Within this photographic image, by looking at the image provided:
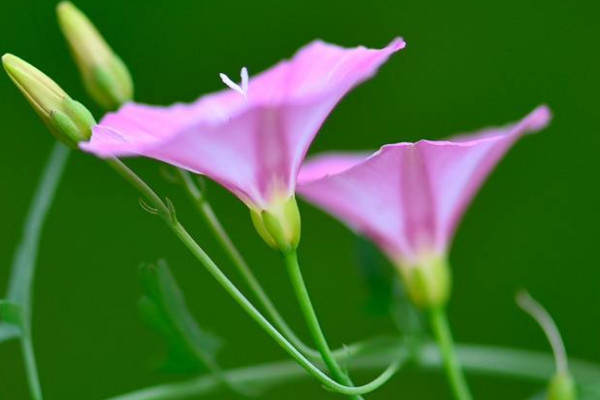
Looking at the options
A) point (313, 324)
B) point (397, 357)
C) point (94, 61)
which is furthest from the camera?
point (397, 357)

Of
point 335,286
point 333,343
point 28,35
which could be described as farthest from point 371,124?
point 28,35

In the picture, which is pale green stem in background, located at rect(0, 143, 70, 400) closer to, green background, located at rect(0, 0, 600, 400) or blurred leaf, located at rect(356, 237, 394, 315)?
blurred leaf, located at rect(356, 237, 394, 315)

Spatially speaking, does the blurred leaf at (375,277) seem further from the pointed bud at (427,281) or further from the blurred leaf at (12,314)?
the blurred leaf at (12,314)

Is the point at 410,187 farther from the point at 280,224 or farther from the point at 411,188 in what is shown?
the point at 280,224

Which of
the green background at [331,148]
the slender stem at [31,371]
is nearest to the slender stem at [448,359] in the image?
the slender stem at [31,371]

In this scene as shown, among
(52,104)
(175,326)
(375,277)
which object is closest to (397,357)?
(375,277)

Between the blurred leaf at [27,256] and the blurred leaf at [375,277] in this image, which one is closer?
the blurred leaf at [27,256]

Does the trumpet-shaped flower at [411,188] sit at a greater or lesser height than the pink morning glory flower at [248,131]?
greater

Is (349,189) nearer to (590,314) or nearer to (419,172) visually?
(419,172)
